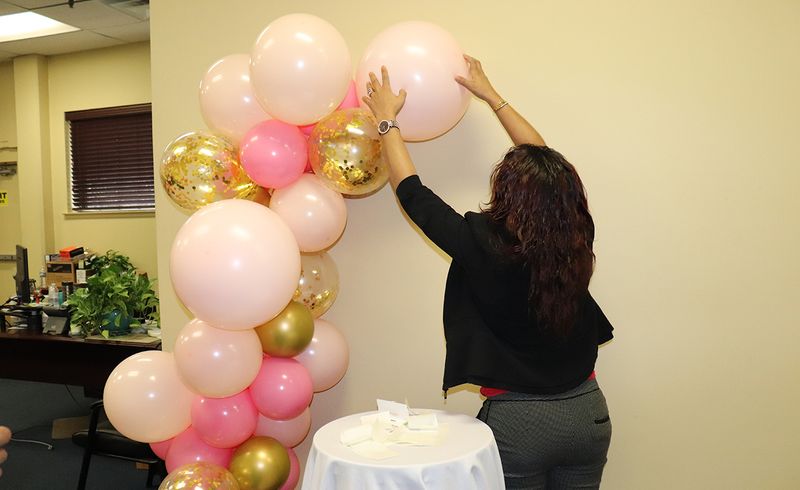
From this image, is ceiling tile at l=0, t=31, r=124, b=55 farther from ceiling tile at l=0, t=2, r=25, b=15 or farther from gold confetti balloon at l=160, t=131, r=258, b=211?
gold confetti balloon at l=160, t=131, r=258, b=211

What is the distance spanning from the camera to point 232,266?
1441 millimetres

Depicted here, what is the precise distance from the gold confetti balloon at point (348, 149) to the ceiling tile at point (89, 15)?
3.31 metres

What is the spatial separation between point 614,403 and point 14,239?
5.53 m

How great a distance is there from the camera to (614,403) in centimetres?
197

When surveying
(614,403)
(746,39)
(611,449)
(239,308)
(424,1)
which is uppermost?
(424,1)

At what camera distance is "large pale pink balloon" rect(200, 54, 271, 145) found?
6.15 ft

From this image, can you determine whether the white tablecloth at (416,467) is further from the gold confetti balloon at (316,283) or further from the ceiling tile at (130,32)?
the ceiling tile at (130,32)

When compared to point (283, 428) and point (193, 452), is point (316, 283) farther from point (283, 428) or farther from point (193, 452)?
point (193, 452)

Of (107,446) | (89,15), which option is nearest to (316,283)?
(107,446)

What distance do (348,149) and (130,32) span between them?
3.95m

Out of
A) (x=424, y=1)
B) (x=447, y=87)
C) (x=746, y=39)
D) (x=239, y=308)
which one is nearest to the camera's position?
(x=239, y=308)

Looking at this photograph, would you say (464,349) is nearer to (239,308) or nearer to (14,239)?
(239,308)

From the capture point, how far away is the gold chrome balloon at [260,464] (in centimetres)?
179

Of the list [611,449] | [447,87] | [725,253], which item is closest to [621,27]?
[447,87]
